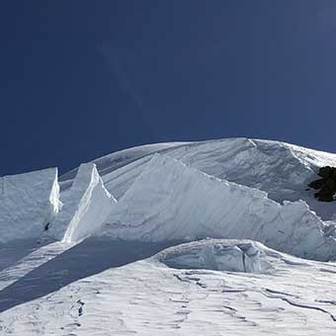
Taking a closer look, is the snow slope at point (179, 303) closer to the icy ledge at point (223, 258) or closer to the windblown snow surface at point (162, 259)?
the windblown snow surface at point (162, 259)

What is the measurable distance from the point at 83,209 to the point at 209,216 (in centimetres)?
462

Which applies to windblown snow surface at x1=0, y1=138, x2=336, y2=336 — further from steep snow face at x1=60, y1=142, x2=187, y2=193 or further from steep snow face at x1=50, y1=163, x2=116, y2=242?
steep snow face at x1=60, y1=142, x2=187, y2=193

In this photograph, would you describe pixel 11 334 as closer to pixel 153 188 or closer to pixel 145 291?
pixel 145 291

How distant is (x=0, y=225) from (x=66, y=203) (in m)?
2.38

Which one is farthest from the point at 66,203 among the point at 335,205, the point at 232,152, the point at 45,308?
the point at 232,152

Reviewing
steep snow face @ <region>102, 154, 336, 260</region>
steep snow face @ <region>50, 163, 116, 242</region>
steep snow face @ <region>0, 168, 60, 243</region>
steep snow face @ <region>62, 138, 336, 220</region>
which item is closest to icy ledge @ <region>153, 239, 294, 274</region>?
steep snow face @ <region>102, 154, 336, 260</region>

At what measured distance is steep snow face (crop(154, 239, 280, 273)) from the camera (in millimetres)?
15789

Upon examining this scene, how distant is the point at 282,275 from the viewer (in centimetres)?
1537

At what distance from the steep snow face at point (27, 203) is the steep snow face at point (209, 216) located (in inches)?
90.5

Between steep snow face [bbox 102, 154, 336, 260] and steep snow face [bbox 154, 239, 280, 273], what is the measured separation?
291 centimetres

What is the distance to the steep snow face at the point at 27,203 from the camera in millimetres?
20547

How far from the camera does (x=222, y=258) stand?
15922 millimetres

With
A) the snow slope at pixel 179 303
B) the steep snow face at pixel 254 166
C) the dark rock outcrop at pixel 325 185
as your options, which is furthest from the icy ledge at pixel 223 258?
the dark rock outcrop at pixel 325 185

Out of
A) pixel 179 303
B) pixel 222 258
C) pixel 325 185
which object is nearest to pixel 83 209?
pixel 222 258
